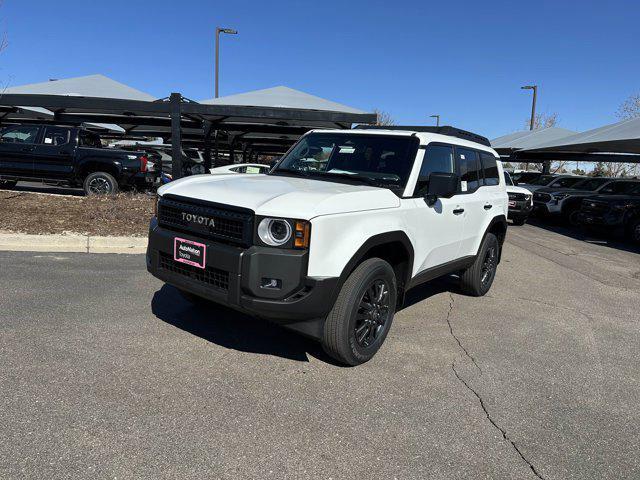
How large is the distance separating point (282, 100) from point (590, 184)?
11.9 metres

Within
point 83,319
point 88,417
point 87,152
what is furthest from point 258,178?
point 87,152

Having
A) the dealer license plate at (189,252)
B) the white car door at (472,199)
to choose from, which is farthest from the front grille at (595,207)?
the dealer license plate at (189,252)

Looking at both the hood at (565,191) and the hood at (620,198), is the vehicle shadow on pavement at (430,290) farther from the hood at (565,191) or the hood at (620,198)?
the hood at (565,191)

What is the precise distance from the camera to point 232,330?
4195 mm

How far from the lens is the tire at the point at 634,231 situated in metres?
12.2

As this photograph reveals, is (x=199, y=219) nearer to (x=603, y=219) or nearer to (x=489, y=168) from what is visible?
(x=489, y=168)

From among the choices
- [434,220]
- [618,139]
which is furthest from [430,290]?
[618,139]

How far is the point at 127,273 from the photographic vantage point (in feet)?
19.2

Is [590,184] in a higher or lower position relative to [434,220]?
higher

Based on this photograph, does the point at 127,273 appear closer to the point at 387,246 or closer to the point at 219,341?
the point at 219,341

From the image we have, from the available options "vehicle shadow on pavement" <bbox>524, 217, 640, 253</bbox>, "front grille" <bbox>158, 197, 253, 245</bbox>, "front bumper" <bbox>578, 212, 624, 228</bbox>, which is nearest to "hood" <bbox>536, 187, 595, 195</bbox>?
"vehicle shadow on pavement" <bbox>524, 217, 640, 253</bbox>

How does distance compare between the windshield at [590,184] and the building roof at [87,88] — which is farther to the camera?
the windshield at [590,184]

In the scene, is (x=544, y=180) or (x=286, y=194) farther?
(x=544, y=180)

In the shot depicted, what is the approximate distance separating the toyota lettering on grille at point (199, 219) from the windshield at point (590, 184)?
1678 cm
